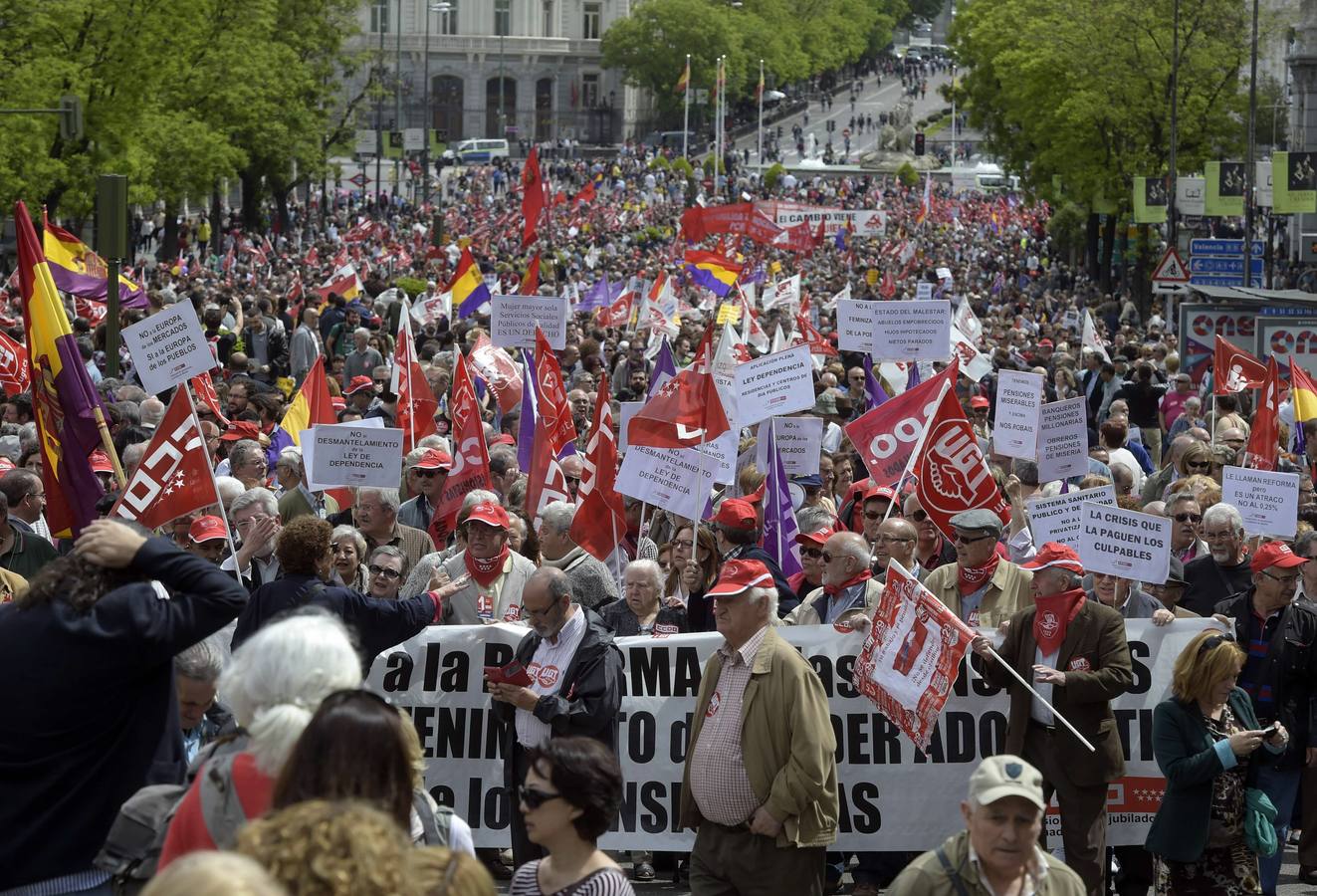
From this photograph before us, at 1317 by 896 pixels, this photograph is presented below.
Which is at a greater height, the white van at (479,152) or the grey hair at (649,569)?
the white van at (479,152)

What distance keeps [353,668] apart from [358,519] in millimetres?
5517

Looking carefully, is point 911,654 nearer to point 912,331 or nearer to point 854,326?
point 912,331

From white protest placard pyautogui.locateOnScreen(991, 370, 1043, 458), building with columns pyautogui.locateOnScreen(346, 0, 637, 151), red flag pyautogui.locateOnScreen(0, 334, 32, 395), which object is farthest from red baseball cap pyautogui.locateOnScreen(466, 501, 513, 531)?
building with columns pyautogui.locateOnScreen(346, 0, 637, 151)

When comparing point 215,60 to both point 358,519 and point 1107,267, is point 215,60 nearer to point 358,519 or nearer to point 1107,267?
point 1107,267

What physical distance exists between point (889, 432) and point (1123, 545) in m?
2.97

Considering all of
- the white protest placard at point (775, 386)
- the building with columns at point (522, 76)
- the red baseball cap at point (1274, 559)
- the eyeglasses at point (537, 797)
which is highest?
the building with columns at point (522, 76)

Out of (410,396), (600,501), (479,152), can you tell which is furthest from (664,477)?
(479,152)

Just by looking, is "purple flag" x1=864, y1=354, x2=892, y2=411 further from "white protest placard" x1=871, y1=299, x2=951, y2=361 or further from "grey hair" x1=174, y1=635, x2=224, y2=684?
"grey hair" x1=174, y1=635, x2=224, y2=684

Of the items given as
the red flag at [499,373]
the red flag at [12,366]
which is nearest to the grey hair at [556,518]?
the red flag at [12,366]

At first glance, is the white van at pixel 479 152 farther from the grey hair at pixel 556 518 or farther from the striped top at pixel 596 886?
the striped top at pixel 596 886

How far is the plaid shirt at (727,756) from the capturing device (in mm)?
6508

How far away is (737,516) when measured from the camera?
930 centimetres

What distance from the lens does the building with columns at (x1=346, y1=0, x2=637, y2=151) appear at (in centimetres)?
12625

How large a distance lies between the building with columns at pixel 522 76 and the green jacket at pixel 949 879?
121128 mm
